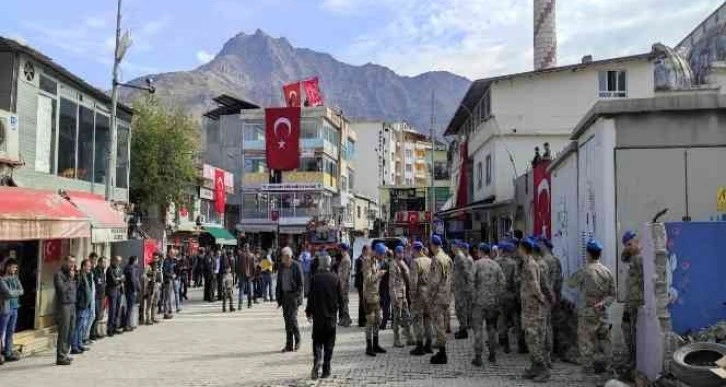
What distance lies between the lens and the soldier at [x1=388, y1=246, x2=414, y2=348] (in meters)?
13.5

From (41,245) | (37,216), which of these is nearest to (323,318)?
(37,216)

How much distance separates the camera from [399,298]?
13492mm

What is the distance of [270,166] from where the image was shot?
52.8 metres

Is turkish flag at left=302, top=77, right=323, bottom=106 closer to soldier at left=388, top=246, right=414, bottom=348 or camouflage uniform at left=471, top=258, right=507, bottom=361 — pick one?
soldier at left=388, top=246, right=414, bottom=348

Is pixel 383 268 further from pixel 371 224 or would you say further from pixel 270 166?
pixel 371 224

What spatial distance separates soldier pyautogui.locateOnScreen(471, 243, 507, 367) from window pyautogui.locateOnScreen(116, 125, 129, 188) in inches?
504

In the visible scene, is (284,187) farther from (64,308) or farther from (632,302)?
(632,302)

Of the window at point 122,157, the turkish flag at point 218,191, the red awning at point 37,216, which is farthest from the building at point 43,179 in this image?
the turkish flag at point 218,191

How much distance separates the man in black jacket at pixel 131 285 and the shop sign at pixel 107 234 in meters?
0.64

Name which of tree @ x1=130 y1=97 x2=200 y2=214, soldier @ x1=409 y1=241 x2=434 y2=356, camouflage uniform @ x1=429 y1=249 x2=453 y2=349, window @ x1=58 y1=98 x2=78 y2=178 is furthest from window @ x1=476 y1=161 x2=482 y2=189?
camouflage uniform @ x1=429 y1=249 x2=453 y2=349

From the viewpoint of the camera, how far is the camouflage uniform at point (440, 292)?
1167cm

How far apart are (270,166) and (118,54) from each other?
3214 cm

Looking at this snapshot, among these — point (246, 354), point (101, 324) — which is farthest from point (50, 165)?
point (246, 354)

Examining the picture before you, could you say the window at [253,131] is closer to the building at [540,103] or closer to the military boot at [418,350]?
the building at [540,103]
